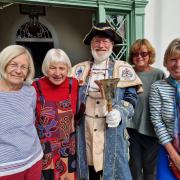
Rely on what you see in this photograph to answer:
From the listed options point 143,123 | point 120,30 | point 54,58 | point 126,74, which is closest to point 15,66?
point 54,58

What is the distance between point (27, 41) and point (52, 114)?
17.5ft

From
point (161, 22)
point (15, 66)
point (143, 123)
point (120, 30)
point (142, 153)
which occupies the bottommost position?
point (142, 153)

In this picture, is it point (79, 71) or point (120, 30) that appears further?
point (120, 30)

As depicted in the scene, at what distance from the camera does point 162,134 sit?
1.95m

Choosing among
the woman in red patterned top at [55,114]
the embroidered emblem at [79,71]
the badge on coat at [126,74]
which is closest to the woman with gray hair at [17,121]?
the woman in red patterned top at [55,114]

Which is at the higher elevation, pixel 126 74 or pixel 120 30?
pixel 120 30

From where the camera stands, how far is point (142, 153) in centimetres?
262

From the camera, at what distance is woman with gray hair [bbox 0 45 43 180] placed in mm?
1716

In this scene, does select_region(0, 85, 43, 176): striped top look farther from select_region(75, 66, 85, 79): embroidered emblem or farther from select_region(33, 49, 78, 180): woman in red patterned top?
select_region(75, 66, 85, 79): embroidered emblem

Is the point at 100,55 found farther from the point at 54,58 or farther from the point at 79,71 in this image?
the point at 54,58

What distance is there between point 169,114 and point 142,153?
82cm

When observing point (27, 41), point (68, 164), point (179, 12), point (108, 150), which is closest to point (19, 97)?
point (68, 164)

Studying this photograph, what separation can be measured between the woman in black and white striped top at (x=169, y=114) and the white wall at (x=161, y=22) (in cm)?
239

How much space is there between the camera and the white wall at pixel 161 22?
4.18 m
